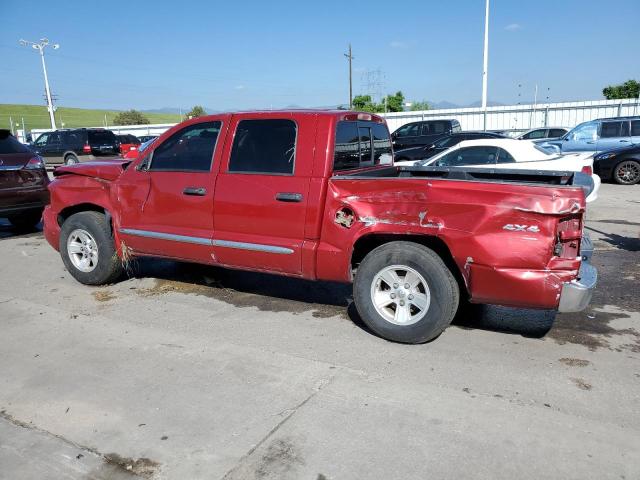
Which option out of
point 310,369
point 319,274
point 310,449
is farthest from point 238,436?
Result: point 319,274

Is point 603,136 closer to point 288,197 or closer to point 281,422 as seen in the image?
point 288,197

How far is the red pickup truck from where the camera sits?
3.67 m

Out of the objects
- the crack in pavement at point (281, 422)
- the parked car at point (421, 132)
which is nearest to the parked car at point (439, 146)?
the parked car at point (421, 132)

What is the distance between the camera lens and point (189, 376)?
3732 millimetres

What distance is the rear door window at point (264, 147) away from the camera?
15.1ft

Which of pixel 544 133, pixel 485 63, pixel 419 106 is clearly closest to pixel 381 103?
pixel 419 106

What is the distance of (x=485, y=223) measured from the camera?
3723 mm

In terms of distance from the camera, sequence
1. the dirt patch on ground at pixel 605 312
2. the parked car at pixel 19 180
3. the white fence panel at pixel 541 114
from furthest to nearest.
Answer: the white fence panel at pixel 541 114, the parked car at pixel 19 180, the dirt patch on ground at pixel 605 312

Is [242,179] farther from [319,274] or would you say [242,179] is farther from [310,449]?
[310,449]

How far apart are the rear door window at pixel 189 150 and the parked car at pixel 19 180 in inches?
187

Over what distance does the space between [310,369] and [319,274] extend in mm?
924

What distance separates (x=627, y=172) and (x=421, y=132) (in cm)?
786

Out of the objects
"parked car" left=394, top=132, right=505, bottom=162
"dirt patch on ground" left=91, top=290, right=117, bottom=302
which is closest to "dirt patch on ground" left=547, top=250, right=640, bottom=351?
"dirt patch on ground" left=91, top=290, right=117, bottom=302

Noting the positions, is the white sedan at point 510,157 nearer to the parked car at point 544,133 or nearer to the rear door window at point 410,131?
the rear door window at point 410,131
